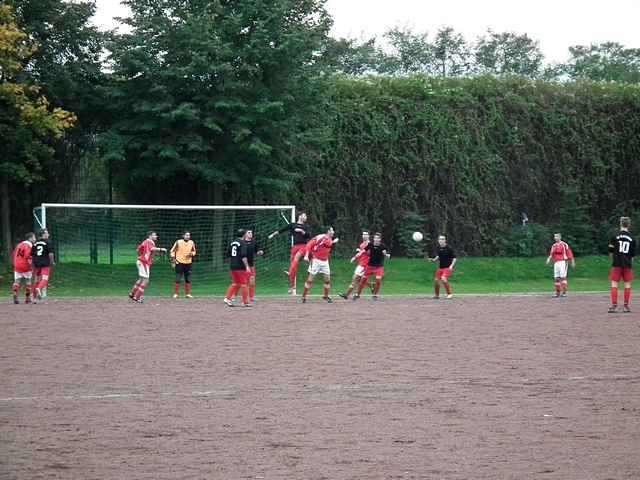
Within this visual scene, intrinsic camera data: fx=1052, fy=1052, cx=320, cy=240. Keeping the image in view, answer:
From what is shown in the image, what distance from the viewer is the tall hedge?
4147 cm

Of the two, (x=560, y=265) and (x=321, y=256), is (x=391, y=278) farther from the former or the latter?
(x=321, y=256)

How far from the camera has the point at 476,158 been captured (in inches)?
1713

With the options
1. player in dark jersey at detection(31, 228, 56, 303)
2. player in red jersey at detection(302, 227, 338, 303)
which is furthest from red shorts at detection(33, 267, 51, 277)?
player in red jersey at detection(302, 227, 338, 303)

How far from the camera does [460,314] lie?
23.2 m

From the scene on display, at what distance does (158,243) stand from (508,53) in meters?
39.5

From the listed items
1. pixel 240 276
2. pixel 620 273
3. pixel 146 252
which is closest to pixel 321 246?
pixel 240 276

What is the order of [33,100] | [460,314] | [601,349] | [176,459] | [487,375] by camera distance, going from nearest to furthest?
[176,459] → [487,375] → [601,349] → [460,314] → [33,100]

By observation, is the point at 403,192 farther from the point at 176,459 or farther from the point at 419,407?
the point at 176,459

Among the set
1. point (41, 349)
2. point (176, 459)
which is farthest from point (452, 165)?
point (176, 459)

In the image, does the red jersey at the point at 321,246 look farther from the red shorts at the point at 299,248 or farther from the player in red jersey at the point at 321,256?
the red shorts at the point at 299,248

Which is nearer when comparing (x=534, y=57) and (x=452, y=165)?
(x=452, y=165)

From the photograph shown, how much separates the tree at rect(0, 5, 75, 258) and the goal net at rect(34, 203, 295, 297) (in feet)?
6.00

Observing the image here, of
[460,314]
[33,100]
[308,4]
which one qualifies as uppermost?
[308,4]

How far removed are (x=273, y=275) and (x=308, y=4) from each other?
31.5ft
